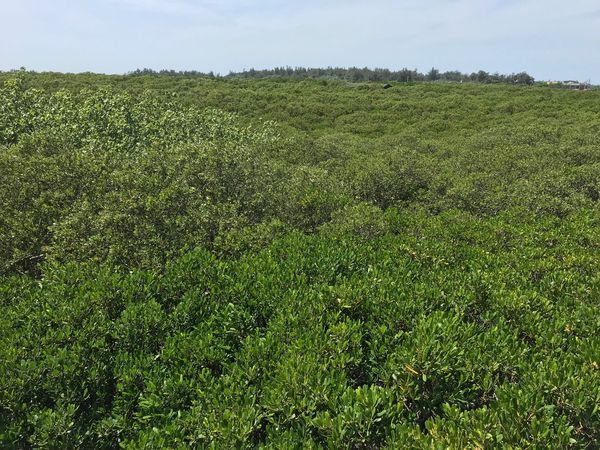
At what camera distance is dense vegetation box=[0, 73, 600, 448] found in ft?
13.8

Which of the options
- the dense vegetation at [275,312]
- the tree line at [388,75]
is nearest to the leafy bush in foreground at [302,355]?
the dense vegetation at [275,312]

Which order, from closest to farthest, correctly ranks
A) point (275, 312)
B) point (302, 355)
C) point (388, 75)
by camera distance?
point (302, 355) → point (275, 312) → point (388, 75)

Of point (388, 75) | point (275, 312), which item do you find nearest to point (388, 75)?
point (388, 75)

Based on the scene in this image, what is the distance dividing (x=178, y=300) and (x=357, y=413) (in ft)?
12.9

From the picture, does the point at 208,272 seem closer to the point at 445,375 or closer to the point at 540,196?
the point at 445,375

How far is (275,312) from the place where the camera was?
624 cm

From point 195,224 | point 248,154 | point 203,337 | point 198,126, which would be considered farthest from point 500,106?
point 203,337

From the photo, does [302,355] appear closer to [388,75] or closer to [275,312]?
[275,312]

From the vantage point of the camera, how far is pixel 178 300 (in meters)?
6.95

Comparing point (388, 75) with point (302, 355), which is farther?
point (388, 75)

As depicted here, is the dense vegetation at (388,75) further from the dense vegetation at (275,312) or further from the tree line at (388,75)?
the dense vegetation at (275,312)

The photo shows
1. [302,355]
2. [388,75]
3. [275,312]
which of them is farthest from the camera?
[388,75]

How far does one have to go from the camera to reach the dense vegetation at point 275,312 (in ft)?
13.8

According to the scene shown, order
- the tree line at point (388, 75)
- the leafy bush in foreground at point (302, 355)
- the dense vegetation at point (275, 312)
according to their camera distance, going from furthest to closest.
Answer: the tree line at point (388, 75) < the dense vegetation at point (275, 312) < the leafy bush in foreground at point (302, 355)
